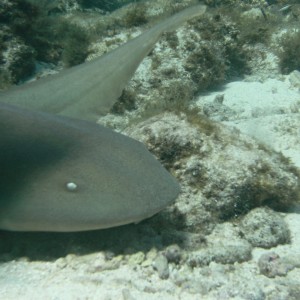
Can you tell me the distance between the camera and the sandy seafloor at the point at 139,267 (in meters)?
2.47

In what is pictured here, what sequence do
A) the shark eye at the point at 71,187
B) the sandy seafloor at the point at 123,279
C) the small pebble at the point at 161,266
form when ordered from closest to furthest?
1. the sandy seafloor at the point at 123,279
2. the shark eye at the point at 71,187
3. the small pebble at the point at 161,266

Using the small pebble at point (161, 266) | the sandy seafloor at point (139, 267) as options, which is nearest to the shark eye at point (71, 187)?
the sandy seafloor at point (139, 267)

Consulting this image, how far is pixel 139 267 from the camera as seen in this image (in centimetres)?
276

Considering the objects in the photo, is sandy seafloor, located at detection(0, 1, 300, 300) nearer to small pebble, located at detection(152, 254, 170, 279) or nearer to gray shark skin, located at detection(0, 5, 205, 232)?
small pebble, located at detection(152, 254, 170, 279)

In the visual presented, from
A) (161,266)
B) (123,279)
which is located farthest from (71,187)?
(161,266)

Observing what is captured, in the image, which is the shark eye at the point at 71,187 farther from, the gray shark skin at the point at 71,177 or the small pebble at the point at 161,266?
the small pebble at the point at 161,266

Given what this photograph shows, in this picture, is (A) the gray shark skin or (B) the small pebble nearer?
(A) the gray shark skin

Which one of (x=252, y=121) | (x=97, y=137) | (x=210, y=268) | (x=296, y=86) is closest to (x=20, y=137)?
(x=97, y=137)

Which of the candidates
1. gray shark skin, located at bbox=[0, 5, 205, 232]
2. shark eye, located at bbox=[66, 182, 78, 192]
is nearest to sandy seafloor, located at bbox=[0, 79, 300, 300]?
gray shark skin, located at bbox=[0, 5, 205, 232]

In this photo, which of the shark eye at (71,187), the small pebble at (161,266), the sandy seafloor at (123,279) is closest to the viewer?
the sandy seafloor at (123,279)

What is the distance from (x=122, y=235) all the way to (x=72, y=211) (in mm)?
649

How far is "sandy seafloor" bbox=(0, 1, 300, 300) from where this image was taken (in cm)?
247

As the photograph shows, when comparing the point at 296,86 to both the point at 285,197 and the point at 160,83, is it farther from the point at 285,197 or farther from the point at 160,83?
the point at 285,197

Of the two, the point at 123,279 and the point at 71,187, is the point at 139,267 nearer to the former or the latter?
the point at 123,279
